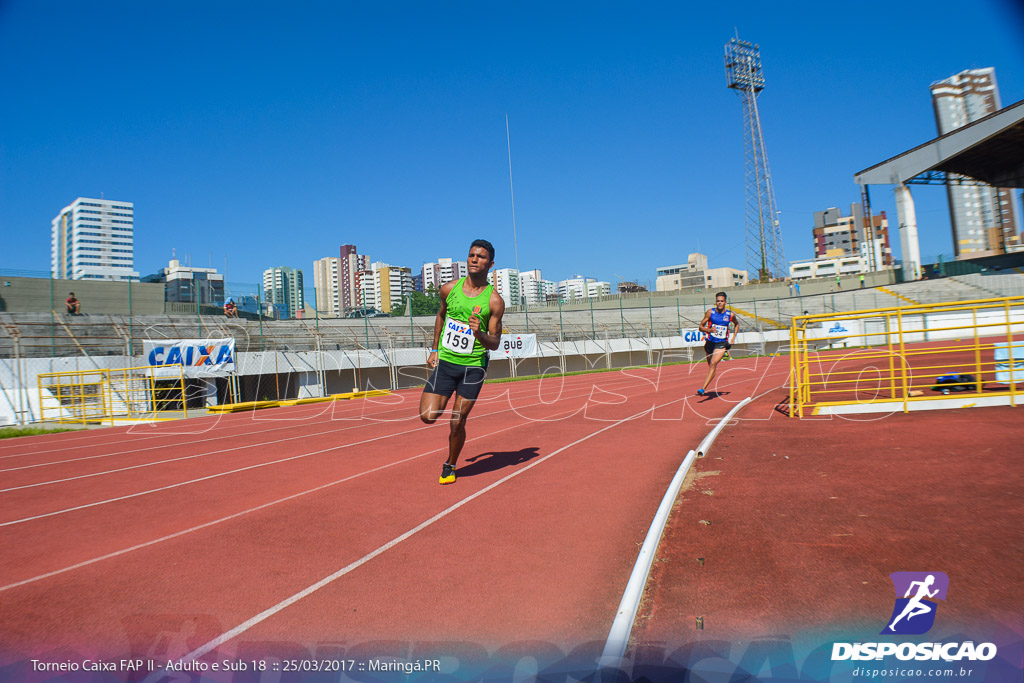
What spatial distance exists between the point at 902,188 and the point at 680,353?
18.6m

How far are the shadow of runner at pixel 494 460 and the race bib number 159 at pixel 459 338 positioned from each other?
1258mm

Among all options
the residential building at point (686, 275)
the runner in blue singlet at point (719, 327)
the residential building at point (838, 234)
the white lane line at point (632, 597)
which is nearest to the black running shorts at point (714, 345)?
the runner in blue singlet at point (719, 327)

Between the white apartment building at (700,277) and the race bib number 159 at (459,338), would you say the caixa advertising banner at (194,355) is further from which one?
the white apartment building at (700,277)

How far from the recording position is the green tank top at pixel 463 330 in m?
5.12

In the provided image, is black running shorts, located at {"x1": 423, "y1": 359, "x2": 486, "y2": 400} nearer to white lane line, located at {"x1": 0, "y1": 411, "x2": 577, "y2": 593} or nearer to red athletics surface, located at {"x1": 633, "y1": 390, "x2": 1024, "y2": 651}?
white lane line, located at {"x1": 0, "y1": 411, "x2": 577, "y2": 593}

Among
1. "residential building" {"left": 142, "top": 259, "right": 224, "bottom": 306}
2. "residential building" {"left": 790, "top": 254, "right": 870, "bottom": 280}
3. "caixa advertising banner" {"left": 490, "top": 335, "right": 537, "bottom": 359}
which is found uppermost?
"residential building" {"left": 790, "top": 254, "right": 870, "bottom": 280}

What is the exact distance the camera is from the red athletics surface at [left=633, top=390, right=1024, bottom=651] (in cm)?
236

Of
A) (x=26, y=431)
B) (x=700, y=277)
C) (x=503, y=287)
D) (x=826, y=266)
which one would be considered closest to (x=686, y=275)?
(x=700, y=277)

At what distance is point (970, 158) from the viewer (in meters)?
35.8

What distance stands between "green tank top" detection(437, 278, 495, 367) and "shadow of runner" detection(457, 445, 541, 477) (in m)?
1.16

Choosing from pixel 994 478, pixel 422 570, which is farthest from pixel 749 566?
pixel 994 478

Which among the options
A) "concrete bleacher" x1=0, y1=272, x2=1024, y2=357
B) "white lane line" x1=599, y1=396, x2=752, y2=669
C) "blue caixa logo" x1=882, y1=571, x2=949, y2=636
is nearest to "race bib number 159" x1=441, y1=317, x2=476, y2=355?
"white lane line" x1=599, y1=396, x2=752, y2=669

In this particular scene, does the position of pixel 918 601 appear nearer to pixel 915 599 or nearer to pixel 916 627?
pixel 915 599

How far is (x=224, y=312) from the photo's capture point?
82.2 ft
